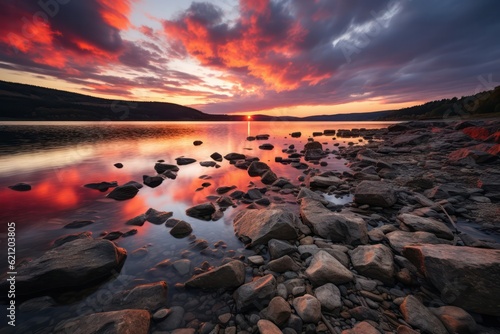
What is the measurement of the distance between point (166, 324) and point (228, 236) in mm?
3354

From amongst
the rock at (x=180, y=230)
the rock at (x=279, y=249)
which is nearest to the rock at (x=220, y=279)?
the rock at (x=279, y=249)

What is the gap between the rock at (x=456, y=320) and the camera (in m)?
3.27

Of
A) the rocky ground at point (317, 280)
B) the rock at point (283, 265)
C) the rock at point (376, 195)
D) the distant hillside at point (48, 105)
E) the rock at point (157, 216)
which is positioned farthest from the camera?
the distant hillside at point (48, 105)

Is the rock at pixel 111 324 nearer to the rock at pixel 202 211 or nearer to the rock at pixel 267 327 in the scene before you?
the rock at pixel 267 327

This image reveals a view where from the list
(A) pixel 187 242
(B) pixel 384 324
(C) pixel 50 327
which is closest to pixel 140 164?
(A) pixel 187 242

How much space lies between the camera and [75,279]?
4.71 m

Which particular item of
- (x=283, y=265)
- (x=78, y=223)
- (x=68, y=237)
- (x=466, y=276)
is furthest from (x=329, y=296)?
(x=78, y=223)

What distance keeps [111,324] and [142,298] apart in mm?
904

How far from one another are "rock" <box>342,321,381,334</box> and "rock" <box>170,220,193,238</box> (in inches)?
214

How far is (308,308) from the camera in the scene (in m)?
3.66

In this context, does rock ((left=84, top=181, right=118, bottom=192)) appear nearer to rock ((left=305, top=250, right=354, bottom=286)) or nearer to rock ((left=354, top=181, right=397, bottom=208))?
rock ((left=305, top=250, right=354, bottom=286))

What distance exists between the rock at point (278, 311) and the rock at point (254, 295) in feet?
0.68

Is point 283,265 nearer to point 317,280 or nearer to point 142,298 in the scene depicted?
point 317,280

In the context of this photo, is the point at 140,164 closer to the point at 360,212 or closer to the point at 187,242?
the point at 187,242
